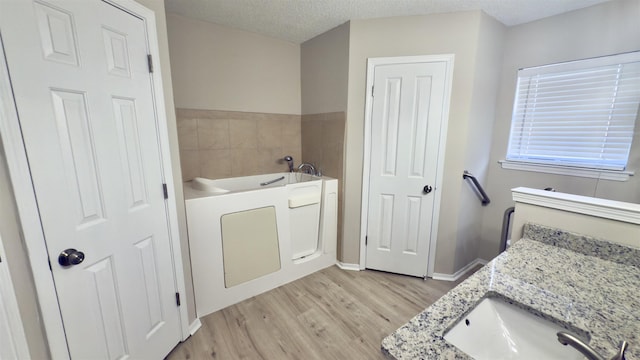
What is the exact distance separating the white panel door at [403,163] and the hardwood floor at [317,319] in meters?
0.28

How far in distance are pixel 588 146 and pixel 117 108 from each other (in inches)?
129

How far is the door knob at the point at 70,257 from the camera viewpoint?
41.5 inches

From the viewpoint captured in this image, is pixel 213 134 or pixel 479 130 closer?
pixel 479 130

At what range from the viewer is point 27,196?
0.95 meters

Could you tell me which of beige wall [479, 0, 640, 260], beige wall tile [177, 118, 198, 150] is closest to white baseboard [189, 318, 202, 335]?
beige wall tile [177, 118, 198, 150]

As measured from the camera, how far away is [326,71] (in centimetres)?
264

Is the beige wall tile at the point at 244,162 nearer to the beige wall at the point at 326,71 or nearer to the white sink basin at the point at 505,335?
the beige wall at the point at 326,71

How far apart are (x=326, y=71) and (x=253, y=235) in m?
1.78

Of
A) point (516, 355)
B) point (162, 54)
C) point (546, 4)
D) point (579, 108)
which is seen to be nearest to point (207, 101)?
point (162, 54)

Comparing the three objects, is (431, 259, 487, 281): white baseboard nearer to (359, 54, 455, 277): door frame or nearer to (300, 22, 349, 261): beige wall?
(359, 54, 455, 277): door frame

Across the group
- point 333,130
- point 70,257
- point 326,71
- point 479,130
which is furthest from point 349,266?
point 70,257

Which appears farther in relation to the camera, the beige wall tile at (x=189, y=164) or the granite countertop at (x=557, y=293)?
the beige wall tile at (x=189, y=164)

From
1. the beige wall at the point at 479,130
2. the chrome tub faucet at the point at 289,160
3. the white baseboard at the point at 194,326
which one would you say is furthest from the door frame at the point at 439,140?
the white baseboard at the point at 194,326

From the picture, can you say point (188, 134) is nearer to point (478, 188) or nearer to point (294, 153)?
point (294, 153)
